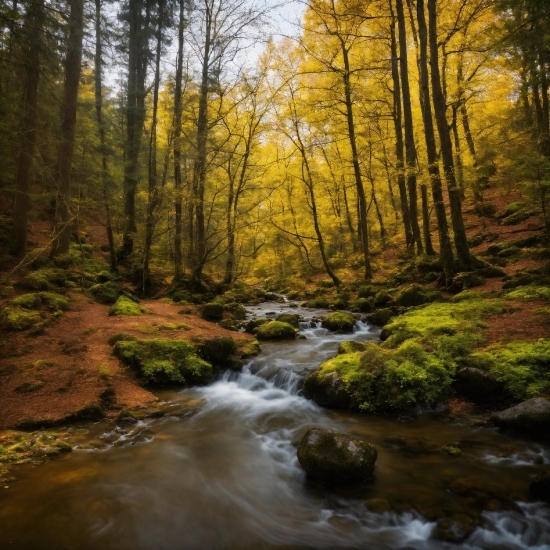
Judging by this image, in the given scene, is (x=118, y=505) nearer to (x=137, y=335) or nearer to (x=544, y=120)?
(x=137, y=335)

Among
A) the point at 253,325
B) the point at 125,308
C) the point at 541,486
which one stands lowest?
the point at 541,486

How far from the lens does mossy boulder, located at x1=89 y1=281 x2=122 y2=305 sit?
42.8 ft

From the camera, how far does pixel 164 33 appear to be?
65.4 ft

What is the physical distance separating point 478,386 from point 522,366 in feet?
2.62

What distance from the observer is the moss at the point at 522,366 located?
5938 mm

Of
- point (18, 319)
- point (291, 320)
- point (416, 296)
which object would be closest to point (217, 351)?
point (291, 320)

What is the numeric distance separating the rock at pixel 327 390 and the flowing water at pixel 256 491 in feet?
0.75

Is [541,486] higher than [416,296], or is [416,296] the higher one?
[416,296]

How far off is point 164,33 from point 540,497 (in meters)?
24.2

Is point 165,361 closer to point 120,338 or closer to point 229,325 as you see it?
point 120,338

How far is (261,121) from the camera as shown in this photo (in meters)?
18.1

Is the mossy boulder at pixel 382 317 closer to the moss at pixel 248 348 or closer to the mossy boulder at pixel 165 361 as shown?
the moss at pixel 248 348

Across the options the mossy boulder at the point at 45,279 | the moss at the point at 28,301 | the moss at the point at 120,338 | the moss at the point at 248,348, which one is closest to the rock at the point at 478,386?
the moss at the point at 248,348

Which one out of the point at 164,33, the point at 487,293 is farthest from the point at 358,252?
the point at 164,33
